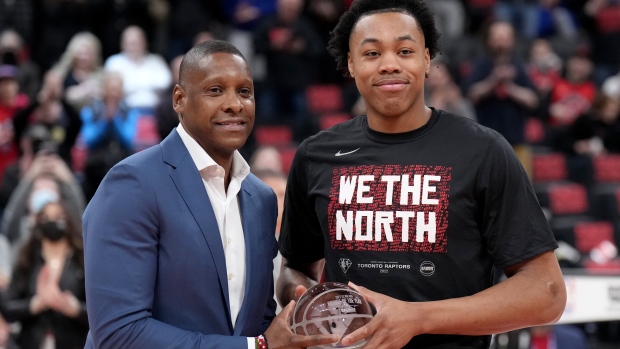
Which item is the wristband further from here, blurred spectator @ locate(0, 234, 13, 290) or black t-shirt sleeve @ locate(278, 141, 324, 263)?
blurred spectator @ locate(0, 234, 13, 290)

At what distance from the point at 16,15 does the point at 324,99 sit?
3.76 meters

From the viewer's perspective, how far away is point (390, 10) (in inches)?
125

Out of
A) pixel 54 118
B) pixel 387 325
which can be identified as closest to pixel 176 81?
pixel 54 118

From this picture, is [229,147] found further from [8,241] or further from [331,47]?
[8,241]

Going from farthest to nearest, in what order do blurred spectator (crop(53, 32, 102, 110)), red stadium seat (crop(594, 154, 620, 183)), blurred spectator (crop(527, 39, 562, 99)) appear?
blurred spectator (crop(527, 39, 562, 99)), red stadium seat (crop(594, 154, 620, 183)), blurred spectator (crop(53, 32, 102, 110))

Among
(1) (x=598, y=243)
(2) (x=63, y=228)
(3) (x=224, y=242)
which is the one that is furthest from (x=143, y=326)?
(1) (x=598, y=243)

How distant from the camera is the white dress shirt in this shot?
3131mm

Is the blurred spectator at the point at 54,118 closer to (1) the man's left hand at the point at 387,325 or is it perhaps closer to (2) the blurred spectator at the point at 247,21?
(2) the blurred spectator at the point at 247,21

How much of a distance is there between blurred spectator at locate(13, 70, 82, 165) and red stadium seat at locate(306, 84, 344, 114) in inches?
118

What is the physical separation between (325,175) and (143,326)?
2.79 feet

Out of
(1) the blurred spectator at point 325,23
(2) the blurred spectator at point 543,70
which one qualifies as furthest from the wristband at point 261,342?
(2) the blurred spectator at point 543,70

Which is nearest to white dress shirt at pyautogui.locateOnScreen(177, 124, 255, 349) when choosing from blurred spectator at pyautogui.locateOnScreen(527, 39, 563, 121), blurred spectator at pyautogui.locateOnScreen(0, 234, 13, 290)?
blurred spectator at pyautogui.locateOnScreen(0, 234, 13, 290)

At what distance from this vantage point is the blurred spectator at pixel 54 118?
28.3ft

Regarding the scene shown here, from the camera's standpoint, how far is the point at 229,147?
3.12m
